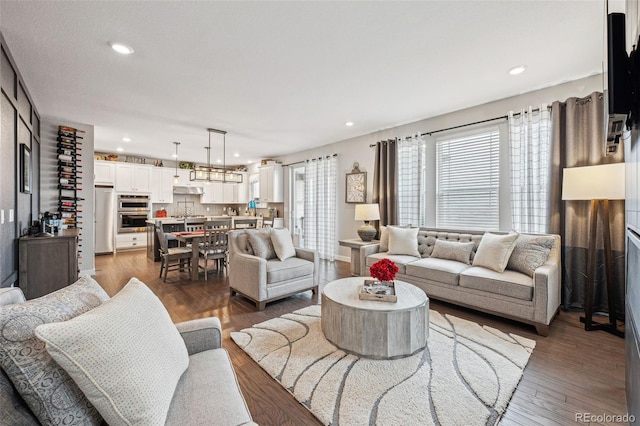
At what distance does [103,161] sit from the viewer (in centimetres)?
704

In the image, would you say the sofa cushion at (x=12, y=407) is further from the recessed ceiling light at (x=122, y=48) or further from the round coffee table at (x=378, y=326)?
the recessed ceiling light at (x=122, y=48)

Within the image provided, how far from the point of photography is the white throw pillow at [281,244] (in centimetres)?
378

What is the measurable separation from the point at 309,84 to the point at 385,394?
3116 millimetres

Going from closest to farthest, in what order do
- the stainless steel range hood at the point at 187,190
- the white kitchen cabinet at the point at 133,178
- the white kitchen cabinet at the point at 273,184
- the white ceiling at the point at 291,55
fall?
the white ceiling at the point at 291,55 < the white kitchen cabinet at the point at 133,178 < the white kitchen cabinet at the point at 273,184 < the stainless steel range hood at the point at 187,190

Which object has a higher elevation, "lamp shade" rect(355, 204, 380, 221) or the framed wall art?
the framed wall art

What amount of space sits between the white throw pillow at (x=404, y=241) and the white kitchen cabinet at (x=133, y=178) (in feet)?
22.1

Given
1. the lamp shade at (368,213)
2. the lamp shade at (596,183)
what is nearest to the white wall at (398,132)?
the lamp shade at (368,213)

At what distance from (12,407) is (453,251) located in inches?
151

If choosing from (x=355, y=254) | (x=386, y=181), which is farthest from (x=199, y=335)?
(x=386, y=181)

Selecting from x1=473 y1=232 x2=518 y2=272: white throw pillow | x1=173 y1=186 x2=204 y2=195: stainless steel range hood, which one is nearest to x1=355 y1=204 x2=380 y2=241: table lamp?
x1=473 y1=232 x2=518 y2=272: white throw pillow

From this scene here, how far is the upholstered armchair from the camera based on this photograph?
3.28 metres

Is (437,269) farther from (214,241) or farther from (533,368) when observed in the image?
(214,241)

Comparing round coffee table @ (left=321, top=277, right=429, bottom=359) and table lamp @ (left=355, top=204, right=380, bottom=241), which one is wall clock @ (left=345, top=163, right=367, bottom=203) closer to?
table lamp @ (left=355, top=204, right=380, bottom=241)

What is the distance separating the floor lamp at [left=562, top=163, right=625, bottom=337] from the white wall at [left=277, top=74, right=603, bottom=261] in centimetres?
105
